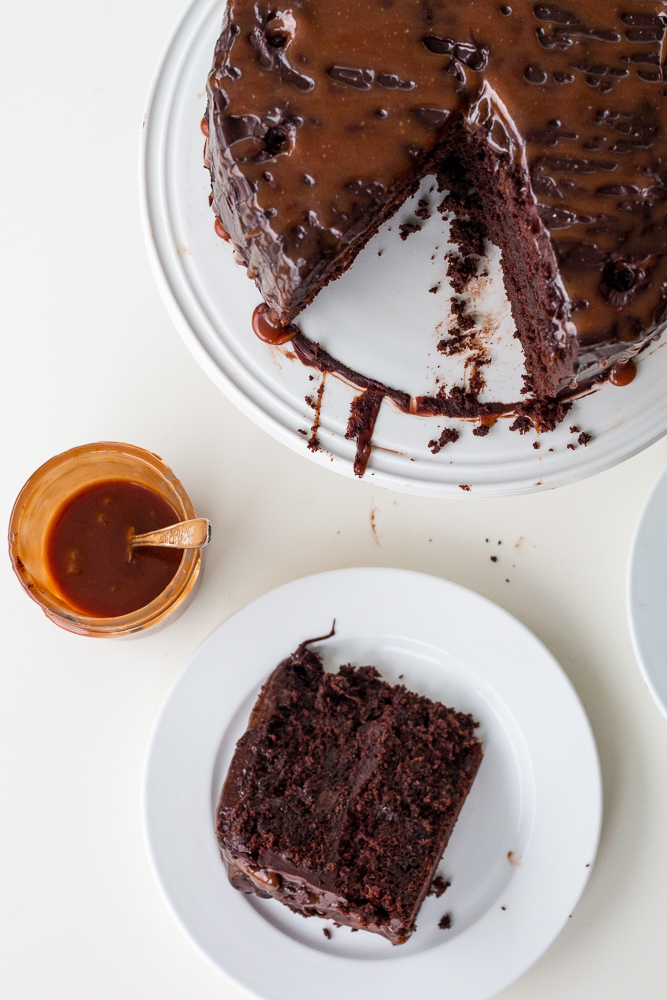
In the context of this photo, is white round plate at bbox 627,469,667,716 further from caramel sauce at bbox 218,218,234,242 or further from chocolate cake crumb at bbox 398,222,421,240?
caramel sauce at bbox 218,218,234,242

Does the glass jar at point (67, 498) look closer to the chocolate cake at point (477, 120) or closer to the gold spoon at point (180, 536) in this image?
the gold spoon at point (180, 536)

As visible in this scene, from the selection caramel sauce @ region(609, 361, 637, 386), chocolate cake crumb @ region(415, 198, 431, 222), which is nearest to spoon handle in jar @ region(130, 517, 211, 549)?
chocolate cake crumb @ region(415, 198, 431, 222)

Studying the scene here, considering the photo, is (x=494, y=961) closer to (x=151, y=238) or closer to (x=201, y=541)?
(x=201, y=541)

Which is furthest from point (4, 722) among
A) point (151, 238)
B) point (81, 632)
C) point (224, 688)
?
point (151, 238)

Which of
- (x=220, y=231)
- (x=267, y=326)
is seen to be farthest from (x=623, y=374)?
(x=220, y=231)

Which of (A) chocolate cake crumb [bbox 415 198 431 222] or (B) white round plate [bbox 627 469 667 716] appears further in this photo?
(B) white round plate [bbox 627 469 667 716]

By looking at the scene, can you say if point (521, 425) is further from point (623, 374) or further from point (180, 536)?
point (180, 536)
